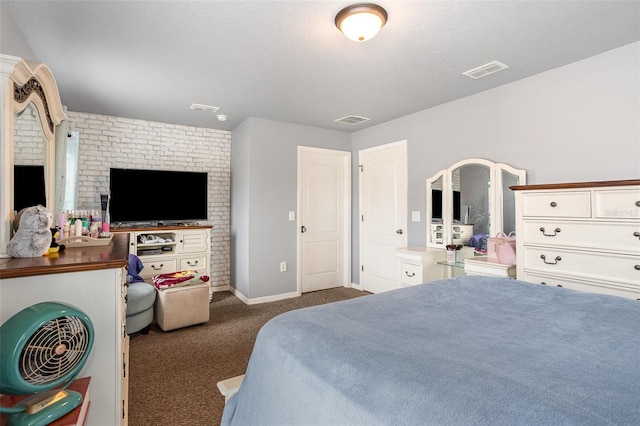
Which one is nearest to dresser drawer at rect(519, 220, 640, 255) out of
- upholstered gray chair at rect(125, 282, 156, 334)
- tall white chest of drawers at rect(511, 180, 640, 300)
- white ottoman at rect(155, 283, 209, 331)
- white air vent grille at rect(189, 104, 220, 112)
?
tall white chest of drawers at rect(511, 180, 640, 300)

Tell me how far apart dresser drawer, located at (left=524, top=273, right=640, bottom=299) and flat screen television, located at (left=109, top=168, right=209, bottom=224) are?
13.0 ft

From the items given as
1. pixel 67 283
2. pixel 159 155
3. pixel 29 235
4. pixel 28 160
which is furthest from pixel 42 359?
pixel 159 155

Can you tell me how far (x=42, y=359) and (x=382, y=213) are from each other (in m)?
4.00

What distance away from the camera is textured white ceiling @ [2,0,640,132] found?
78.7 inches

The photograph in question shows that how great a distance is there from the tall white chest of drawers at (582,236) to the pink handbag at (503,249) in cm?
24

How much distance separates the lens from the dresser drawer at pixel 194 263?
4262mm

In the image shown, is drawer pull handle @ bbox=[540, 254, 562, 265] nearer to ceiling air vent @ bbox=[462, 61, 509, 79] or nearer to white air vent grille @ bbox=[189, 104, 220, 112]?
ceiling air vent @ bbox=[462, 61, 509, 79]

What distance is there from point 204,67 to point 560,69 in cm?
301

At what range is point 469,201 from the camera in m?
3.49

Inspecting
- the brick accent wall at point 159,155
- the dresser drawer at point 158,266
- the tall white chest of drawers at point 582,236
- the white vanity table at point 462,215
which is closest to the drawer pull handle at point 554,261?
the tall white chest of drawers at point 582,236

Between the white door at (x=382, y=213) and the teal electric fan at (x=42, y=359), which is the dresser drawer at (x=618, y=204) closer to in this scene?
the white door at (x=382, y=213)

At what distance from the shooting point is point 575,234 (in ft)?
7.34

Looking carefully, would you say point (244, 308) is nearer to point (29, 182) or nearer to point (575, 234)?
point (29, 182)

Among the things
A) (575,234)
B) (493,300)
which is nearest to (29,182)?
(493,300)
